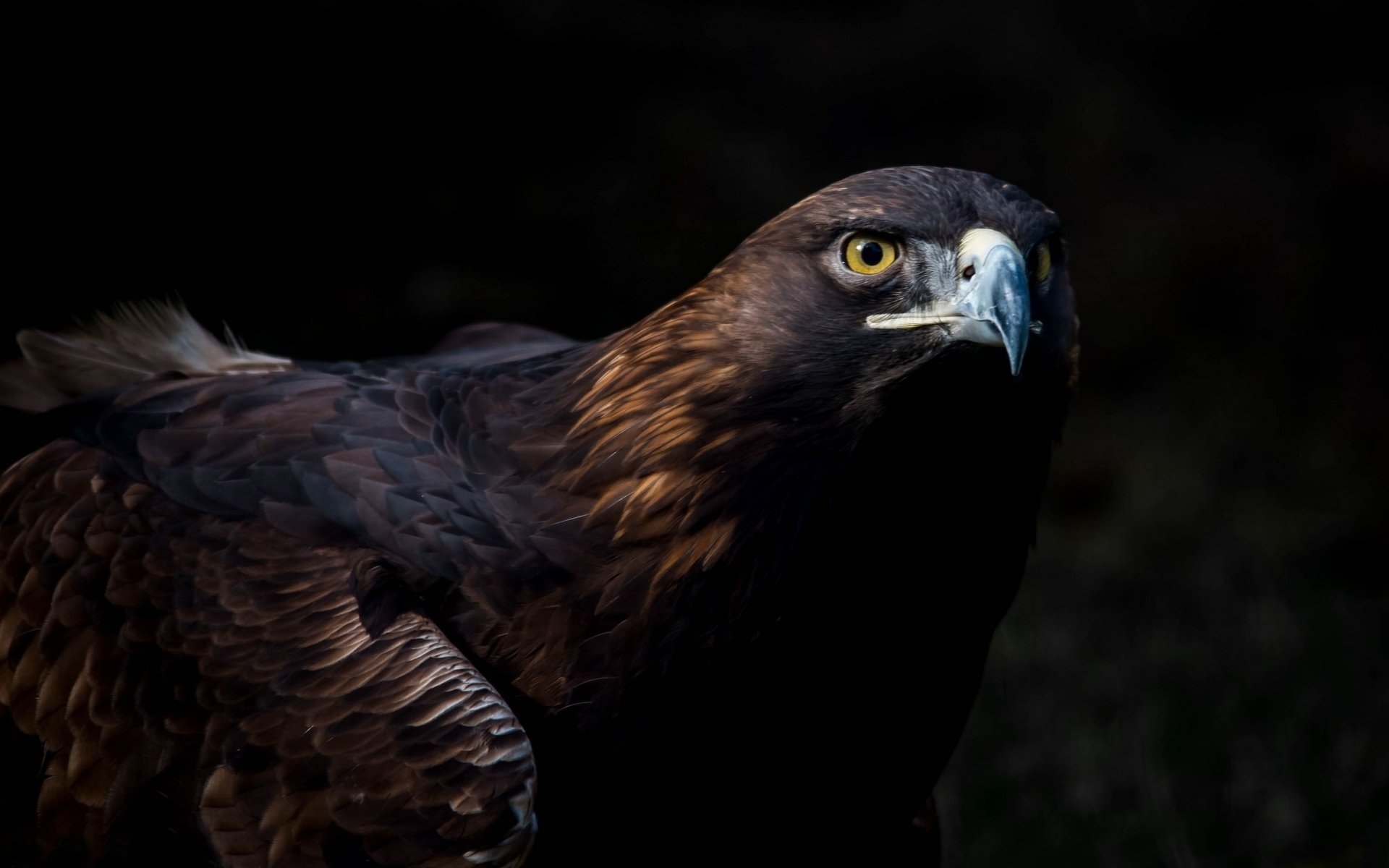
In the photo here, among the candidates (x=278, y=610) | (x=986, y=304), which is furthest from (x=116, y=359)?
(x=986, y=304)

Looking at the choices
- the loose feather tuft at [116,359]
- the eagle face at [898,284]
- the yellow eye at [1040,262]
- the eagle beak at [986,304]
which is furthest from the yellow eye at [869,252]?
the loose feather tuft at [116,359]

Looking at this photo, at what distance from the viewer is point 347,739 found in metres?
3.35

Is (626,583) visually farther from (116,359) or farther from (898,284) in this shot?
(116,359)

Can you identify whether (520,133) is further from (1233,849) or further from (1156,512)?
(1233,849)

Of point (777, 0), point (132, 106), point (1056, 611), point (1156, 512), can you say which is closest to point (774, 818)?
point (1056, 611)

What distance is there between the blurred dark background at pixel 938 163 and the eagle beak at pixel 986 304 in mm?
3481

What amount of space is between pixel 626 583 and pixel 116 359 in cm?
190

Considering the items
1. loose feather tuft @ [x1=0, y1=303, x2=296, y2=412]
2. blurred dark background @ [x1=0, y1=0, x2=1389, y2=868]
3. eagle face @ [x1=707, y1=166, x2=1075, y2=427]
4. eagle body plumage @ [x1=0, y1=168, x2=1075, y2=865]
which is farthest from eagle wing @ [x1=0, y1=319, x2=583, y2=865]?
blurred dark background @ [x1=0, y1=0, x2=1389, y2=868]

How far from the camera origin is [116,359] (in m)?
4.48

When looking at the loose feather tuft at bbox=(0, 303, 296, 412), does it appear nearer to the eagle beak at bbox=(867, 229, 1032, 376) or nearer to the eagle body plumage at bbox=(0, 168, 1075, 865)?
the eagle body plumage at bbox=(0, 168, 1075, 865)

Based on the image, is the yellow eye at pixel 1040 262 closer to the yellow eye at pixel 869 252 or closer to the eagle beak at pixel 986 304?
the eagle beak at pixel 986 304

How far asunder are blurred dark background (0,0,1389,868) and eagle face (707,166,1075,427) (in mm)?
3401

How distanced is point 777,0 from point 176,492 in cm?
541

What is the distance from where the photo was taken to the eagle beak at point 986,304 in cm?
307
